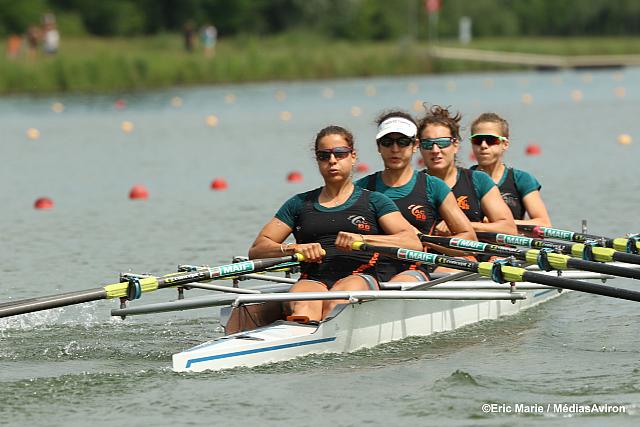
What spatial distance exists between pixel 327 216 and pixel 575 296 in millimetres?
3375

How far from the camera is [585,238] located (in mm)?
10320

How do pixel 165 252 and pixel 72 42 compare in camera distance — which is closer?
pixel 165 252

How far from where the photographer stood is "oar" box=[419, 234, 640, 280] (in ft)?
28.7

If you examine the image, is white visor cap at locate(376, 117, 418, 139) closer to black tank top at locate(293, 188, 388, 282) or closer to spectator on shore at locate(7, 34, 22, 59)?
black tank top at locate(293, 188, 388, 282)

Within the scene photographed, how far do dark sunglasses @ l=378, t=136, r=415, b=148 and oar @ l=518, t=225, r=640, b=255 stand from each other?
1764mm

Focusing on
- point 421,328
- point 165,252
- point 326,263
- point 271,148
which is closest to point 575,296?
point 421,328

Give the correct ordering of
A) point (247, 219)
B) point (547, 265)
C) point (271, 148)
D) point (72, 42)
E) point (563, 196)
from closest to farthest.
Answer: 1. point (547, 265)
2. point (247, 219)
3. point (563, 196)
4. point (271, 148)
5. point (72, 42)

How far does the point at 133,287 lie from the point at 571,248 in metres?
3.30

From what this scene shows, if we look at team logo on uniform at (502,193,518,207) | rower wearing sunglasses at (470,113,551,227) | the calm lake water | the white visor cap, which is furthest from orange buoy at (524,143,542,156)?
the white visor cap

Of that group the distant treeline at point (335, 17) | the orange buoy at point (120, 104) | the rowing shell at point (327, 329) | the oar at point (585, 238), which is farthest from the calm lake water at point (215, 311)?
the distant treeline at point (335, 17)

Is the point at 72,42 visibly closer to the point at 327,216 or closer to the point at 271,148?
the point at 271,148

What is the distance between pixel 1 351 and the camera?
9.05 m

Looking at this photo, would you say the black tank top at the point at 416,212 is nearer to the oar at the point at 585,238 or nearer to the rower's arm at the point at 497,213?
the rower's arm at the point at 497,213

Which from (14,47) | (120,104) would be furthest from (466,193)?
(14,47)
